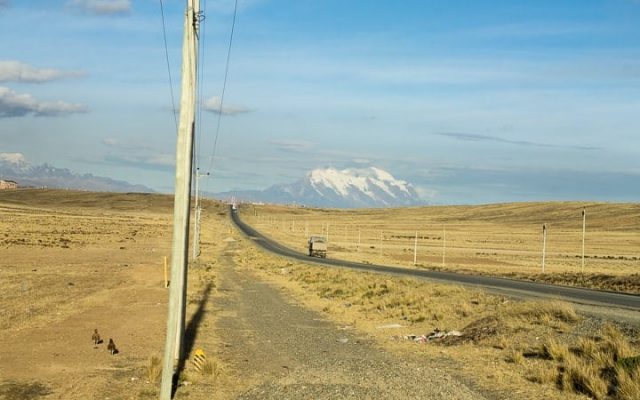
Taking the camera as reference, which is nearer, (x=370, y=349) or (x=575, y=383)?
(x=575, y=383)

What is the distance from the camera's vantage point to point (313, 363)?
14578mm

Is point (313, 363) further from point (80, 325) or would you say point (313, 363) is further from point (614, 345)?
point (80, 325)

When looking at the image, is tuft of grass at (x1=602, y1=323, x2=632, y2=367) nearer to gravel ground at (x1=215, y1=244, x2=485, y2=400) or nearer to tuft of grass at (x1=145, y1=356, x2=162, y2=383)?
gravel ground at (x1=215, y1=244, x2=485, y2=400)

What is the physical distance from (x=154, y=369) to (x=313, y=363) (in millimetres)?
3536

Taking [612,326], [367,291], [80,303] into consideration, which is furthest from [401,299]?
[80,303]

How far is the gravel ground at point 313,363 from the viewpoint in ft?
38.8

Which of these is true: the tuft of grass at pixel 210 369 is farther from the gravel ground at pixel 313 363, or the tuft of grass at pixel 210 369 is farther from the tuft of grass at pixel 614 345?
the tuft of grass at pixel 614 345

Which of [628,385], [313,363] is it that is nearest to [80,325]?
[313,363]

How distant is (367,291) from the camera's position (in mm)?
28516

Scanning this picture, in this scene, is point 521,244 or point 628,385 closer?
point 628,385

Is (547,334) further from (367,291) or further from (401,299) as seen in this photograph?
(367,291)

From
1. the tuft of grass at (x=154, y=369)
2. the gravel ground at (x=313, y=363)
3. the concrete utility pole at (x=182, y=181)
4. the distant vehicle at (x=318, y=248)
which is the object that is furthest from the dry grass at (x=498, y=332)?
the distant vehicle at (x=318, y=248)

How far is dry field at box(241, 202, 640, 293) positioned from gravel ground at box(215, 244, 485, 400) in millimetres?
20998

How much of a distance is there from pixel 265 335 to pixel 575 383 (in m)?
9.40
